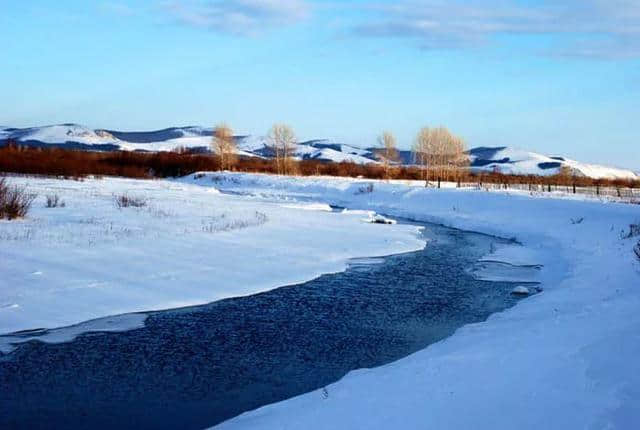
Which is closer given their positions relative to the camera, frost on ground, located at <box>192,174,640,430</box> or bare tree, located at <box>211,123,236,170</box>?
frost on ground, located at <box>192,174,640,430</box>

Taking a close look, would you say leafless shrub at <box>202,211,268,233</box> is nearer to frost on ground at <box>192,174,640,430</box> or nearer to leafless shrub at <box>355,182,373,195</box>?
frost on ground at <box>192,174,640,430</box>

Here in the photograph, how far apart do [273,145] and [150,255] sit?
7380cm

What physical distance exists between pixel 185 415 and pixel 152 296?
5345 mm

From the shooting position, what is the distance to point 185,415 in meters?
6.74

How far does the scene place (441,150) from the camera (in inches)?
3194

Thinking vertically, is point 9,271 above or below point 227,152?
below

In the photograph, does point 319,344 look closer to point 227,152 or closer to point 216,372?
point 216,372

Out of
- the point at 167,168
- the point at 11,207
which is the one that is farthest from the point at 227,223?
the point at 167,168

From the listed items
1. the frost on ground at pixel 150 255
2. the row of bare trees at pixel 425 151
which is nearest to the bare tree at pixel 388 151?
the row of bare trees at pixel 425 151

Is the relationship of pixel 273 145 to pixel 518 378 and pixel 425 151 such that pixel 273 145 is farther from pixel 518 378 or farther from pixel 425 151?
pixel 518 378

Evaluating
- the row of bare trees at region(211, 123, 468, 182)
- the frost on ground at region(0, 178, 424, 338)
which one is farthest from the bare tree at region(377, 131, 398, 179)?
the frost on ground at region(0, 178, 424, 338)

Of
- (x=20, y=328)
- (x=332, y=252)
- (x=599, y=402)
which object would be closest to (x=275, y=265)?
(x=332, y=252)

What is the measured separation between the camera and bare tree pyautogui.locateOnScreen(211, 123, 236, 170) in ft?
270

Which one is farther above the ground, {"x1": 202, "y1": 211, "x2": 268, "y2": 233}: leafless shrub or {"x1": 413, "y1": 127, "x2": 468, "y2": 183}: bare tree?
{"x1": 413, "y1": 127, "x2": 468, "y2": 183}: bare tree
